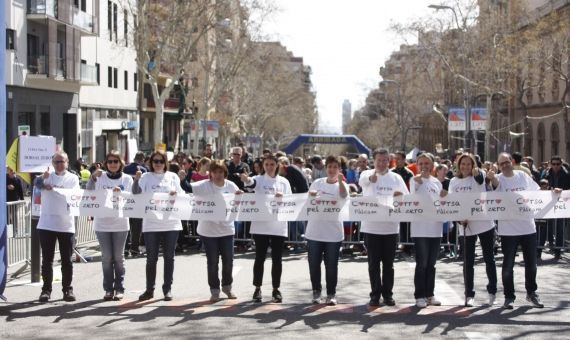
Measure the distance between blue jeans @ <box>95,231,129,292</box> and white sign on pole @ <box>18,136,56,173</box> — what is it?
261cm

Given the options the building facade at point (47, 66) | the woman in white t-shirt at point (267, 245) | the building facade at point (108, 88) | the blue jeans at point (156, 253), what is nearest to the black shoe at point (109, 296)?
the blue jeans at point (156, 253)

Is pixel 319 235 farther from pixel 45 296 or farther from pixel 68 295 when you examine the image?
pixel 45 296

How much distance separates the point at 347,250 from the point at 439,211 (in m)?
6.62

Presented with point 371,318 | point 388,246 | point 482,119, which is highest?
point 482,119

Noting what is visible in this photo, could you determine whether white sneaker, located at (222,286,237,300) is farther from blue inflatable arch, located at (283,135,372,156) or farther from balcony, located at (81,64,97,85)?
balcony, located at (81,64,97,85)

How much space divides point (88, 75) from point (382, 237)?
123 ft

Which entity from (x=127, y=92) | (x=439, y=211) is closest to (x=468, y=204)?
(x=439, y=211)

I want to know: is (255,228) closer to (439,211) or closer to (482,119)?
(439,211)

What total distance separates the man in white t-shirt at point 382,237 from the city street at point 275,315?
10.6 inches

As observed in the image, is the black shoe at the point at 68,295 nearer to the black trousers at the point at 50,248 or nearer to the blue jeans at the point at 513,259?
the black trousers at the point at 50,248

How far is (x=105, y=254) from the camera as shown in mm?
11219

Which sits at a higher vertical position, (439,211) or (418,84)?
(418,84)

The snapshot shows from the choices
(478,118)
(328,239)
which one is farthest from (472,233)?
(478,118)

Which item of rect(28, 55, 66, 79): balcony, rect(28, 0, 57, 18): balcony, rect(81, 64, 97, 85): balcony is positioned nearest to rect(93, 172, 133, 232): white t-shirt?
rect(28, 55, 66, 79): balcony
